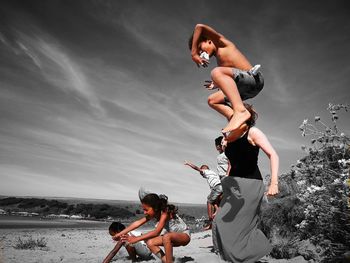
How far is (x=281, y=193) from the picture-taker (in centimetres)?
768

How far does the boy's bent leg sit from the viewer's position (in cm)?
267

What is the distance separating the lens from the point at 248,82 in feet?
8.36

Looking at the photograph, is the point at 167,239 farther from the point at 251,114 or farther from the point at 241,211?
the point at 251,114

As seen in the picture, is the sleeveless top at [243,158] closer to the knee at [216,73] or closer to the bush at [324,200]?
the knee at [216,73]

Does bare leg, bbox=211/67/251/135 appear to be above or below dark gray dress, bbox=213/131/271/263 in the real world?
above

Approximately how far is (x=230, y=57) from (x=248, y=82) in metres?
0.32

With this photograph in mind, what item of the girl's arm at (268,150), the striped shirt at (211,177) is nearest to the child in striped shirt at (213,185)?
the striped shirt at (211,177)

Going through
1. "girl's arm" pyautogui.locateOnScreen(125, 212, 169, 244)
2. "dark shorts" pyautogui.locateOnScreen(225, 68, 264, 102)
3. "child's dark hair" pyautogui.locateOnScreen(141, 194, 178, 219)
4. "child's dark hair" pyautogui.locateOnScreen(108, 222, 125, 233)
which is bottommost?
"child's dark hair" pyautogui.locateOnScreen(108, 222, 125, 233)

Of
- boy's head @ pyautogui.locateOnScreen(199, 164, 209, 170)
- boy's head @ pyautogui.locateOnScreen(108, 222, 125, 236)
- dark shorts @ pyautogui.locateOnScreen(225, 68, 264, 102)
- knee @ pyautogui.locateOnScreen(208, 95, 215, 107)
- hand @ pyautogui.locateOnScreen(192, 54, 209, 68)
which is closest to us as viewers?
dark shorts @ pyautogui.locateOnScreen(225, 68, 264, 102)

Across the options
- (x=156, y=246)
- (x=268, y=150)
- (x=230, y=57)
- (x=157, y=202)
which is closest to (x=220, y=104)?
(x=230, y=57)

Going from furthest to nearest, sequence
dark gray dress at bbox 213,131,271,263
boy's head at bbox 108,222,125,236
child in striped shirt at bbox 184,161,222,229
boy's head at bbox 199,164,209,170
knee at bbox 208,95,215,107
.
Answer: boy's head at bbox 199,164,209,170 < child in striped shirt at bbox 184,161,222,229 < boy's head at bbox 108,222,125,236 < knee at bbox 208,95,215,107 < dark gray dress at bbox 213,131,271,263

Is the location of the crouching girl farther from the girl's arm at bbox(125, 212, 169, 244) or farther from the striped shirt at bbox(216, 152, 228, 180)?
the striped shirt at bbox(216, 152, 228, 180)

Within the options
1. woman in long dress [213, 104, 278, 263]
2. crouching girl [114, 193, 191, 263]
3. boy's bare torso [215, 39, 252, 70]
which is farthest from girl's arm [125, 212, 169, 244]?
boy's bare torso [215, 39, 252, 70]

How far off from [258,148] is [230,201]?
21.0 inches
